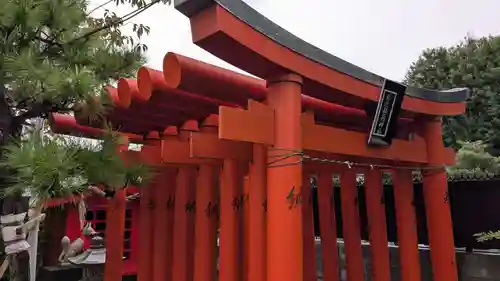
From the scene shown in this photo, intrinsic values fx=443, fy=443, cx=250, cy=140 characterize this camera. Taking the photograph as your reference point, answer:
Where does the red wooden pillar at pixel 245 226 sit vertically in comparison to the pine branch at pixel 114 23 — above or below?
below

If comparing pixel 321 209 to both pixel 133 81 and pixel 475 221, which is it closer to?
pixel 475 221

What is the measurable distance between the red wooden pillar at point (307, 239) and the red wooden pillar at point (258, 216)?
1.51 m

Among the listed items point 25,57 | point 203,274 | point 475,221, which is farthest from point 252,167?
point 475,221

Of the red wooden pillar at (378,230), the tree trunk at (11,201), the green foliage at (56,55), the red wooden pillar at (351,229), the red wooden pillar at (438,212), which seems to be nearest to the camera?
→ the green foliage at (56,55)

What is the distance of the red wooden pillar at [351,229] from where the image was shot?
5.02m

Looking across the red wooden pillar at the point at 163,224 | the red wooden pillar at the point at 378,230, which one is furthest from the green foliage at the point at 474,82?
the red wooden pillar at the point at 163,224

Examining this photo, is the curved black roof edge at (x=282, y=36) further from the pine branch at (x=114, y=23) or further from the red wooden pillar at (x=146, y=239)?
the red wooden pillar at (x=146, y=239)

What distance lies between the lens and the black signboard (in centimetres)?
382

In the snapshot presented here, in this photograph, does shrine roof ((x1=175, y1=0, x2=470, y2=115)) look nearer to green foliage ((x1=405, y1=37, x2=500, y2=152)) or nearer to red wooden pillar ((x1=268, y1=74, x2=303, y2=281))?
red wooden pillar ((x1=268, y1=74, x2=303, y2=281))

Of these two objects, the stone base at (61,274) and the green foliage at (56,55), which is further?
the stone base at (61,274)

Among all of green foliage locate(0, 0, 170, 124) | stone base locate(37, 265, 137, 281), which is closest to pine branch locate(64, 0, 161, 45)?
green foliage locate(0, 0, 170, 124)

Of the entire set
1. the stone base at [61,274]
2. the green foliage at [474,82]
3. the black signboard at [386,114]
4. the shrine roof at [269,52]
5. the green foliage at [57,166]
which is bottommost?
the stone base at [61,274]

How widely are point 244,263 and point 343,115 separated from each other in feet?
5.90

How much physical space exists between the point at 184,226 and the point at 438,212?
2682mm
